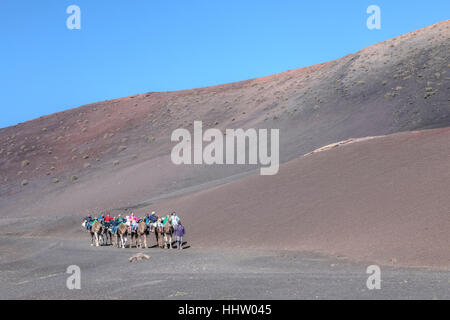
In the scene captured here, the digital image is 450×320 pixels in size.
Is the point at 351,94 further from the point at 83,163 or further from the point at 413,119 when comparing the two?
the point at 83,163

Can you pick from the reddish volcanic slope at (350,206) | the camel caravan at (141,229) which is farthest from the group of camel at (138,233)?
the reddish volcanic slope at (350,206)

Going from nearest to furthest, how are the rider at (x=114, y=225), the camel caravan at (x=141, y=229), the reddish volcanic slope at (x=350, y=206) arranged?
1. the reddish volcanic slope at (x=350, y=206)
2. the camel caravan at (x=141, y=229)
3. the rider at (x=114, y=225)

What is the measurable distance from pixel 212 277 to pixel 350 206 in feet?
36.9

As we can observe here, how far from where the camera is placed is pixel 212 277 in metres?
18.7

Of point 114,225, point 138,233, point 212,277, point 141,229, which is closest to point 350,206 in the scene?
point 141,229

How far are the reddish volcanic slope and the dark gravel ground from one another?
1743 mm

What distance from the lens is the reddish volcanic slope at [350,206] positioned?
22672 mm

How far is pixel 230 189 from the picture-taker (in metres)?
38.7

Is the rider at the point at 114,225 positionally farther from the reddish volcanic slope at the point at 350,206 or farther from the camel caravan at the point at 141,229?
the reddish volcanic slope at the point at 350,206

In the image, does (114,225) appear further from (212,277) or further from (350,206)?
(212,277)

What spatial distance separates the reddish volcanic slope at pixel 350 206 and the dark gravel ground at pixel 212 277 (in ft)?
5.72

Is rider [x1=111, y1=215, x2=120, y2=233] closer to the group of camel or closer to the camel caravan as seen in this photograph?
the camel caravan

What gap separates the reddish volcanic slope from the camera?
22672mm
